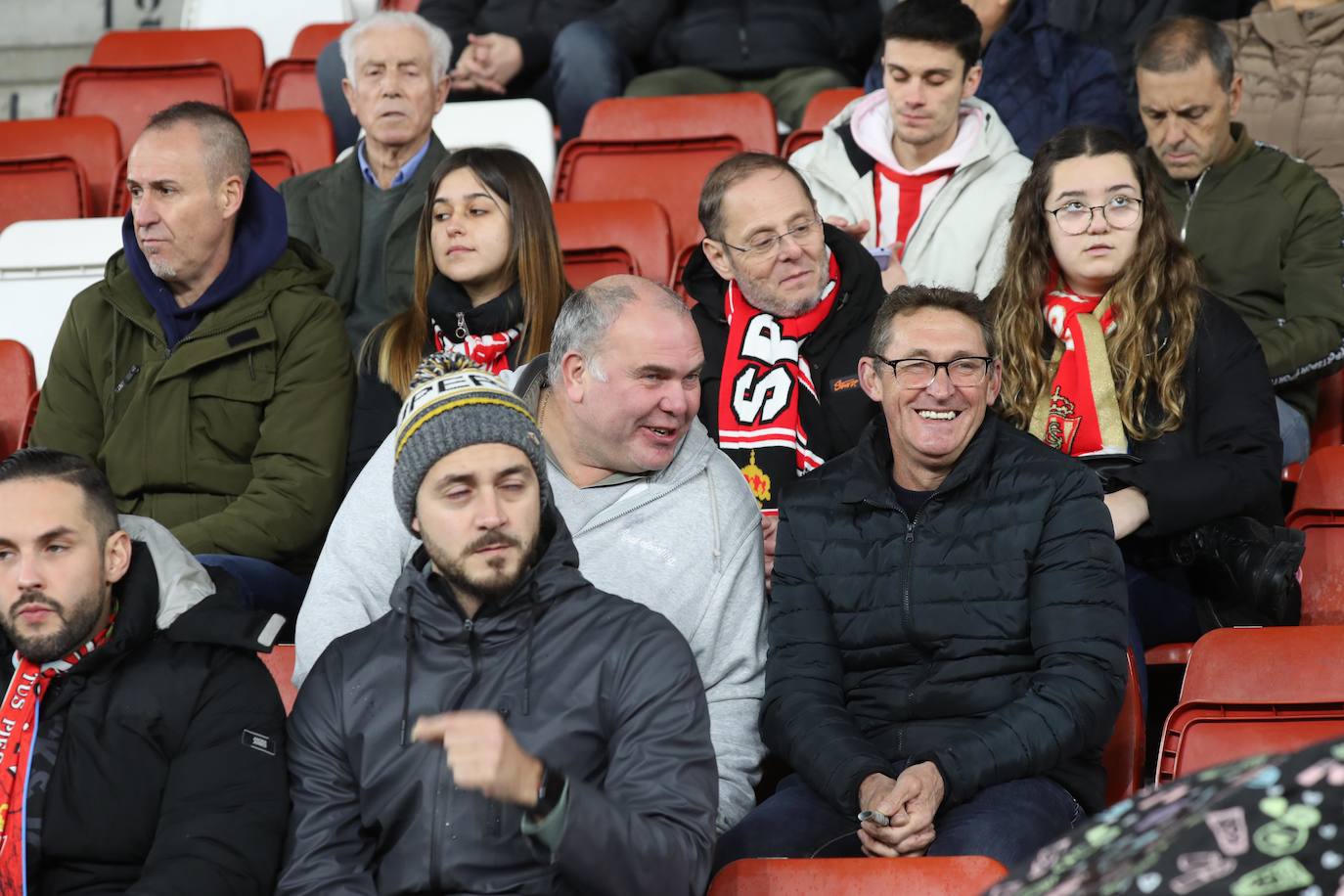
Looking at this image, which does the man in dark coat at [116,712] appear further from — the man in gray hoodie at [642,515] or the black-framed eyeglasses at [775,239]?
the black-framed eyeglasses at [775,239]

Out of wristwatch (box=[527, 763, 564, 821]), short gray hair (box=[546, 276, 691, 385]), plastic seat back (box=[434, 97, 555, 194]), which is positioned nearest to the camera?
wristwatch (box=[527, 763, 564, 821])

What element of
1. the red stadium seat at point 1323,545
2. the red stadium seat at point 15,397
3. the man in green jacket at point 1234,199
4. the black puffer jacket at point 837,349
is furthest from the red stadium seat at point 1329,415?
the red stadium seat at point 15,397

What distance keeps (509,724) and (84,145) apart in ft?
11.5

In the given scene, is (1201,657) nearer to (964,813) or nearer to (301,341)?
(964,813)

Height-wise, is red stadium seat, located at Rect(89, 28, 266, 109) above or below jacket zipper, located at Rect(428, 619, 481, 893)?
above

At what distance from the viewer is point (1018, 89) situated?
4.79m

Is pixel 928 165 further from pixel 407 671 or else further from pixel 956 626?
pixel 407 671

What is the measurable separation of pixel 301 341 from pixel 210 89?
7.67ft

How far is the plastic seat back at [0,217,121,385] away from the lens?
4.37 m

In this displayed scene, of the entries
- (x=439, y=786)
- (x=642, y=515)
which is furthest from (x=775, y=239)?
(x=439, y=786)

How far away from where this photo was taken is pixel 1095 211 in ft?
11.0

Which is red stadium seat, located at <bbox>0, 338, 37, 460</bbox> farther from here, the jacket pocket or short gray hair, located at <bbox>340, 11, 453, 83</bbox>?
short gray hair, located at <bbox>340, 11, 453, 83</bbox>

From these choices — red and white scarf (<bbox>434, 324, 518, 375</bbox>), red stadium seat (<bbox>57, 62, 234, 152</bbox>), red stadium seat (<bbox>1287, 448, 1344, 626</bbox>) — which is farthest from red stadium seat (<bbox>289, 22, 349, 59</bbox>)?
red stadium seat (<bbox>1287, 448, 1344, 626</bbox>)

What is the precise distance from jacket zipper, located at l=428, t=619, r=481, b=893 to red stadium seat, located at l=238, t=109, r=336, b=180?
9.60 feet
